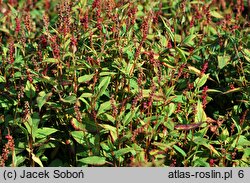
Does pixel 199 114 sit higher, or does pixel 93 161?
pixel 199 114

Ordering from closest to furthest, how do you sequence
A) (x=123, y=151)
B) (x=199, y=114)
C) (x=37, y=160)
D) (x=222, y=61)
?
(x=123, y=151)
(x=37, y=160)
(x=199, y=114)
(x=222, y=61)

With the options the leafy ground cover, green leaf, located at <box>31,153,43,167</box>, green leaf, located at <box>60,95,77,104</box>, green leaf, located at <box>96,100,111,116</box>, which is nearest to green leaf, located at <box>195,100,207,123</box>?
the leafy ground cover

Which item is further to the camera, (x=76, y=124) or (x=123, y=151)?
(x=76, y=124)

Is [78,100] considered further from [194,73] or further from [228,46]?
[228,46]

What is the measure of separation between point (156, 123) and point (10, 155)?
97 cm

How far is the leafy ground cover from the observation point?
3172mm

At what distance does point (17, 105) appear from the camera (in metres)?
3.34

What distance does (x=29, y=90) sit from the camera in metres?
3.42

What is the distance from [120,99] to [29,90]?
24.8 inches

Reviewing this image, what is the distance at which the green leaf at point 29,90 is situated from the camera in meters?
3.39

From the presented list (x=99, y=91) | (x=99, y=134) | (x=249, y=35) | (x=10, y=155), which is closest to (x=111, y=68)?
(x=99, y=91)

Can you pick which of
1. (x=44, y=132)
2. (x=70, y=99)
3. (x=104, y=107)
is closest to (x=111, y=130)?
(x=104, y=107)

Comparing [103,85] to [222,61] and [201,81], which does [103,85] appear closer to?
[201,81]

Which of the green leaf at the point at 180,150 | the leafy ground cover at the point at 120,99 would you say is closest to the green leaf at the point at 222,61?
the leafy ground cover at the point at 120,99
